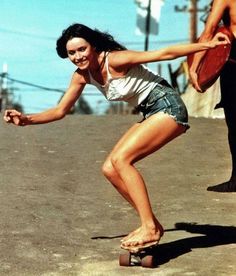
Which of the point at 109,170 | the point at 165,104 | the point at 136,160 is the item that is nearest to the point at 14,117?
the point at 109,170

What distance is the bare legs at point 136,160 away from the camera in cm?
526

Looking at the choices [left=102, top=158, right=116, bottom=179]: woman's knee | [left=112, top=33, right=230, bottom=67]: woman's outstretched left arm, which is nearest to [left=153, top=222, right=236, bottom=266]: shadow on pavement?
[left=102, top=158, right=116, bottom=179]: woman's knee

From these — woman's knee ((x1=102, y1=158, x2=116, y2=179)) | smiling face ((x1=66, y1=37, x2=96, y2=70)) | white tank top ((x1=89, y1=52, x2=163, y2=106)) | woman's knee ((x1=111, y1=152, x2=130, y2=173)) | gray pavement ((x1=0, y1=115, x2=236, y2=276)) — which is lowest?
gray pavement ((x1=0, y1=115, x2=236, y2=276))

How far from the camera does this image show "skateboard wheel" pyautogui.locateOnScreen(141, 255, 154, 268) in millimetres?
5227

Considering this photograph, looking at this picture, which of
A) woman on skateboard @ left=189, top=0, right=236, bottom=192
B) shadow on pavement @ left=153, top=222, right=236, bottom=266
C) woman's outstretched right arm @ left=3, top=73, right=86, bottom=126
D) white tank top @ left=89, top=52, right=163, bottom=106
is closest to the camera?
white tank top @ left=89, top=52, right=163, bottom=106

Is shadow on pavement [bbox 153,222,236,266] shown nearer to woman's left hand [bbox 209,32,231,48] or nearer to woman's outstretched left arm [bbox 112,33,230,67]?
woman's outstretched left arm [bbox 112,33,230,67]

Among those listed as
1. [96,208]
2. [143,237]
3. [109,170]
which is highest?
[109,170]

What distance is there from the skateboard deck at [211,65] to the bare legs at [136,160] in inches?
31.6

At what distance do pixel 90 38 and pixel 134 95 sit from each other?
478mm

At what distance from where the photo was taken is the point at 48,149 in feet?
36.6

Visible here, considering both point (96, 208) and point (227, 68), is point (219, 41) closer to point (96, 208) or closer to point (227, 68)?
point (227, 68)

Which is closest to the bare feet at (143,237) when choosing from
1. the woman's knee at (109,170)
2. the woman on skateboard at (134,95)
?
the woman on skateboard at (134,95)

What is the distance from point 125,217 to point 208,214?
0.74 m

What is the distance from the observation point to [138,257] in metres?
5.29
